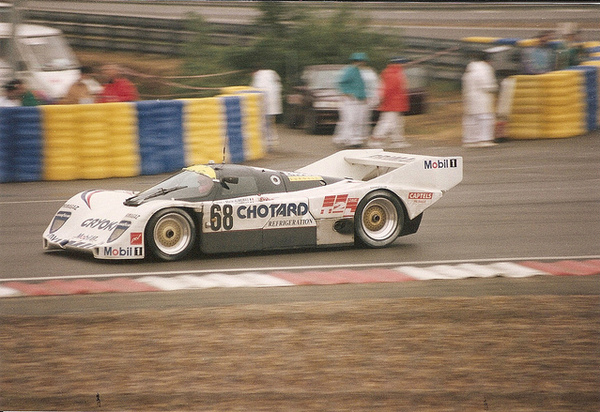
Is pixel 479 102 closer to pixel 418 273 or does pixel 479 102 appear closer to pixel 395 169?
pixel 395 169

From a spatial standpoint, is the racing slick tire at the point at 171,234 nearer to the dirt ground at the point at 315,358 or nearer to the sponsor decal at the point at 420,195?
the dirt ground at the point at 315,358

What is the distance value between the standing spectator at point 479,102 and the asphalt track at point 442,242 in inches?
35.3

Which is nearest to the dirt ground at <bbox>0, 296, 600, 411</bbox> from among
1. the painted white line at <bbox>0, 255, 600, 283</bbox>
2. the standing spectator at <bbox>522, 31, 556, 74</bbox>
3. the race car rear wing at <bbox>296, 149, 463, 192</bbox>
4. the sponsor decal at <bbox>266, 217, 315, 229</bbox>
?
the painted white line at <bbox>0, 255, 600, 283</bbox>

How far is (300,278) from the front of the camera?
8.48 meters

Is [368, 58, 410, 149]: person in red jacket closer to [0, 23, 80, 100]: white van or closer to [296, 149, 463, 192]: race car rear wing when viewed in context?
[296, 149, 463, 192]: race car rear wing

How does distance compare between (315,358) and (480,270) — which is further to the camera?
(480,270)

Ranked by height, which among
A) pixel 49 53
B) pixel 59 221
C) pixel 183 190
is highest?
pixel 49 53

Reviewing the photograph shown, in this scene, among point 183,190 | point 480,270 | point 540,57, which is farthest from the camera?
point 540,57

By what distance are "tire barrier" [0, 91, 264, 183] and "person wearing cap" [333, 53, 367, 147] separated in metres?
2.92

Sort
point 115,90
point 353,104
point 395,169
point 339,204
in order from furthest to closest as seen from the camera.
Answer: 1. point 353,104
2. point 115,90
3. point 395,169
4. point 339,204

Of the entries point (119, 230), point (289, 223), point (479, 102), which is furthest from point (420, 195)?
point (479, 102)

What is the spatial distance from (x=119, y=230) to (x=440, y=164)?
3.89 metres

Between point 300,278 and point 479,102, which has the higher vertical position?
point 479,102

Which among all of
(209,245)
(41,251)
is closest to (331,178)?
(209,245)
